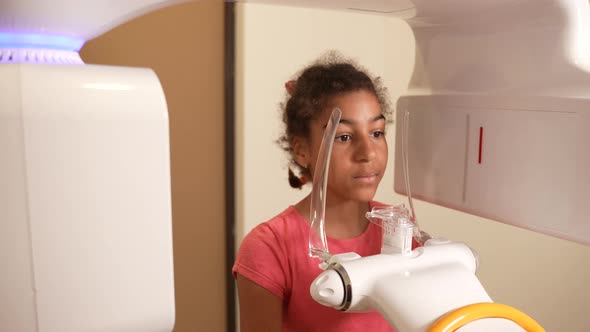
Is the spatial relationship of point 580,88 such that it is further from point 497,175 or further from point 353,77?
point 353,77

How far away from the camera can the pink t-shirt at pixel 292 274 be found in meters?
0.73

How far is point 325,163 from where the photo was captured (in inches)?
20.6

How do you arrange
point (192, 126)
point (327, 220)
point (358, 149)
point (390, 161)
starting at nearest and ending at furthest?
point (358, 149) < point (327, 220) < point (192, 126) < point (390, 161)

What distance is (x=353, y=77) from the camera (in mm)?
787

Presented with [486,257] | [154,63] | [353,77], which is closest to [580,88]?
[353,77]

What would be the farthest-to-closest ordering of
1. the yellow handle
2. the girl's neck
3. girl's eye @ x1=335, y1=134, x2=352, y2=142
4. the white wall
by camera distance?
the white wall
the girl's neck
girl's eye @ x1=335, y1=134, x2=352, y2=142
the yellow handle

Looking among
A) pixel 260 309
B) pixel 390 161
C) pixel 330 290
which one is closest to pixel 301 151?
pixel 260 309

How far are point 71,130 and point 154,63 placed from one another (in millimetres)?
822

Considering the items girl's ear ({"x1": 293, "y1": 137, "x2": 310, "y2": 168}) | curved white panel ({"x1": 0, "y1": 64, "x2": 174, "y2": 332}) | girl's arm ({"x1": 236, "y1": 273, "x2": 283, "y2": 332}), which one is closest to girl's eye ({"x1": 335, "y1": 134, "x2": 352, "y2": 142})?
girl's ear ({"x1": 293, "y1": 137, "x2": 310, "y2": 168})

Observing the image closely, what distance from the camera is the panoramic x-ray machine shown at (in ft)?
1.07

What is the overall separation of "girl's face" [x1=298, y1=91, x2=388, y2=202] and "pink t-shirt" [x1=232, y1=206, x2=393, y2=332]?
0.34 ft

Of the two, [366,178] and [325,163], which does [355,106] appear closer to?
[366,178]

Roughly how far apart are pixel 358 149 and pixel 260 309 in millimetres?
255

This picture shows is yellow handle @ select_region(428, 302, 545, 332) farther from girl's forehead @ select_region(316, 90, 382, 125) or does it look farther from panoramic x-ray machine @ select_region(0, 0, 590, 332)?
girl's forehead @ select_region(316, 90, 382, 125)
